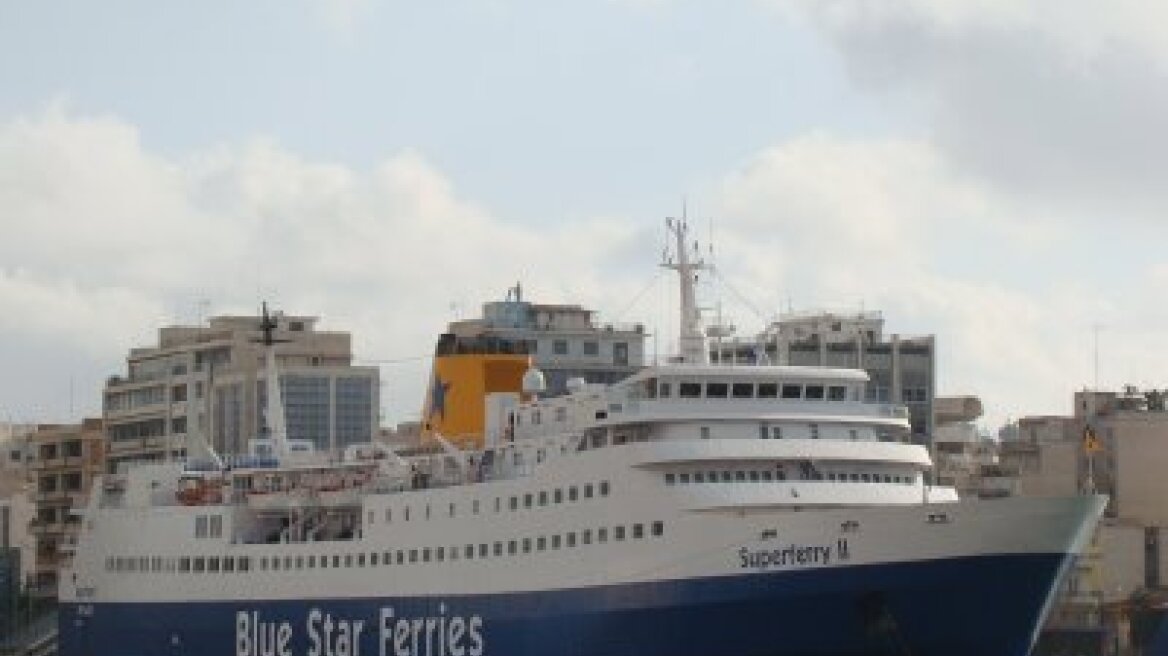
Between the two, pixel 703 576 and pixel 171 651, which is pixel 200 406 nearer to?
pixel 171 651

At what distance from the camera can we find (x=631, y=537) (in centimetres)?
4853

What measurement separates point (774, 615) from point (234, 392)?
1990 inches

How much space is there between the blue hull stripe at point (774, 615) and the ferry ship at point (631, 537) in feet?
0.13

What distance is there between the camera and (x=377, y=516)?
185 ft

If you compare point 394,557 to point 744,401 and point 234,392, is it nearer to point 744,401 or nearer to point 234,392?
point 744,401

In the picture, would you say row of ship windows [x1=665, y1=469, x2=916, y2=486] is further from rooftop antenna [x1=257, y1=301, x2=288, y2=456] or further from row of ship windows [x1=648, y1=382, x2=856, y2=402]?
rooftop antenna [x1=257, y1=301, x2=288, y2=456]

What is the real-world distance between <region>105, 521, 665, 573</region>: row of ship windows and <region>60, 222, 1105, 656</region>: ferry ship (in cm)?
5

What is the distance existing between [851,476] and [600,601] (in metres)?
5.45

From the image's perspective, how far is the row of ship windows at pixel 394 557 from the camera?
49.1 m

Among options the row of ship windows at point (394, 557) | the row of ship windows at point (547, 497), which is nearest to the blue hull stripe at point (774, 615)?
the row of ship windows at point (394, 557)

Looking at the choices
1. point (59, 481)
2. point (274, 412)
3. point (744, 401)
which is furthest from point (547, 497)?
point (59, 481)

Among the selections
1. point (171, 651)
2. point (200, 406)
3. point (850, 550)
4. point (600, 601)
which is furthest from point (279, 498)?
point (200, 406)

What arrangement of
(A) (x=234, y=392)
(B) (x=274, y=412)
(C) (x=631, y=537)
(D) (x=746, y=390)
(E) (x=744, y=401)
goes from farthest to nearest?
(A) (x=234, y=392) → (B) (x=274, y=412) → (D) (x=746, y=390) → (E) (x=744, y=401) → (C) (x=631, y=537)

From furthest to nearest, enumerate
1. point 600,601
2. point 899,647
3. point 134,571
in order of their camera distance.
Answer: point 134,571, point 600,601, point 899,647
